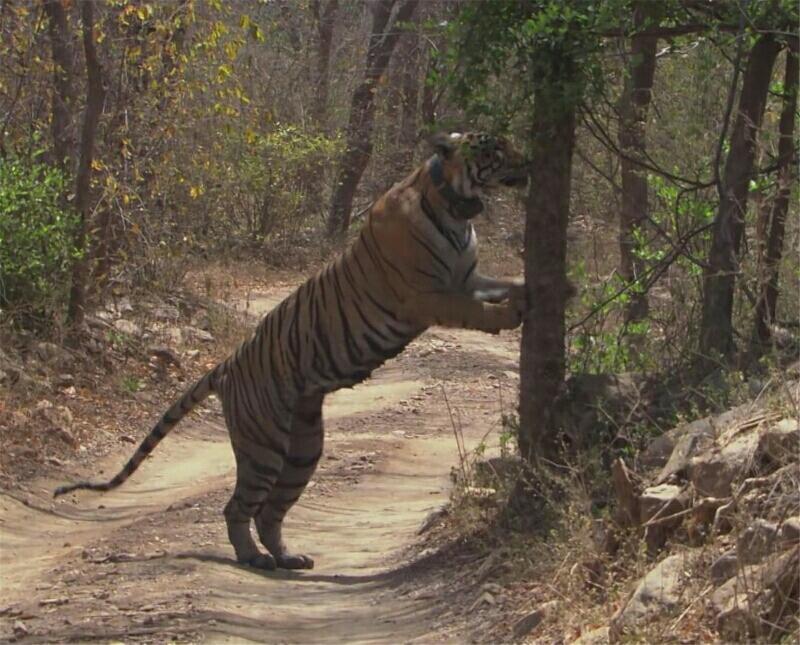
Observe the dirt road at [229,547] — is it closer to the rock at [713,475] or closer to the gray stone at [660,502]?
the gray stone at [660,502]

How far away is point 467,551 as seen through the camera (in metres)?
7.16

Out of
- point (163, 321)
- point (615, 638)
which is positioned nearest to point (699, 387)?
point (615, 638)

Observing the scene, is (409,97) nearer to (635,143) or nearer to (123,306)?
(123,306)

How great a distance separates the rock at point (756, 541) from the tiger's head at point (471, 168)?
9.64 feet

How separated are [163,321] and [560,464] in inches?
312

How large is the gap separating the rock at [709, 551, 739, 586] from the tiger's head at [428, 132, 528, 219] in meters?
2.92

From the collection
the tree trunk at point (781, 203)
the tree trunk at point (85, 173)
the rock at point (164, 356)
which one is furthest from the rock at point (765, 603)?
the rock at point (164, 356)

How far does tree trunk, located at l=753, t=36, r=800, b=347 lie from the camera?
22.1 feet

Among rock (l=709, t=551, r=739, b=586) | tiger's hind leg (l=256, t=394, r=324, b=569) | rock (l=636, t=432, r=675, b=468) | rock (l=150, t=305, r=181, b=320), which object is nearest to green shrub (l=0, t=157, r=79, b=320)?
rock (l=150, t=305, r=181, b=320)

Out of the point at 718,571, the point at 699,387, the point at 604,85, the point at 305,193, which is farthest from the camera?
the point at 305,193

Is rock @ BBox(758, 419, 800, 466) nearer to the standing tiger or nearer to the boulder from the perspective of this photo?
the boulder

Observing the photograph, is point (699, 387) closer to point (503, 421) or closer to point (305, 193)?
point (503, 421)

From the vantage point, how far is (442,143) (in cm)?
739

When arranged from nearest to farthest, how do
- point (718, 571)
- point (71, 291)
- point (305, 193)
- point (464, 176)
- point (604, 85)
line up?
1. point (718, 571)
2. point (604, 85)
3. point (464, 176)
4. point (71, 291)
5. point (305, 193)
